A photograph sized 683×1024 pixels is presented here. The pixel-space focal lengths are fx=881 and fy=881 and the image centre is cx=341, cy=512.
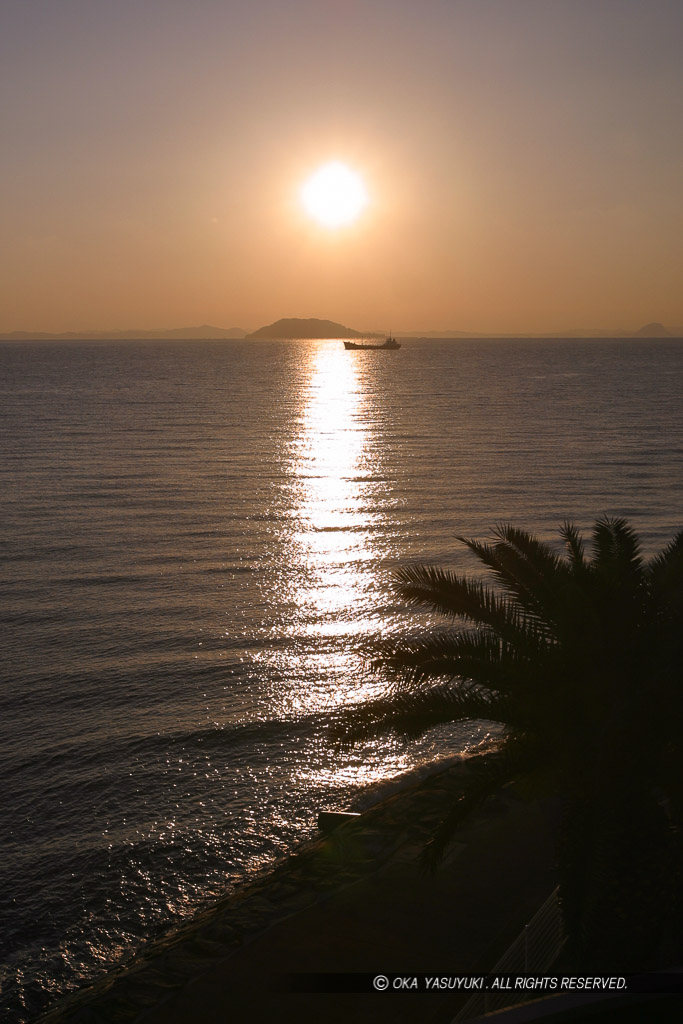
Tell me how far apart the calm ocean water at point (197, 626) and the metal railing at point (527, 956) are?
587cm

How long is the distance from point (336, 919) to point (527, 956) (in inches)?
144

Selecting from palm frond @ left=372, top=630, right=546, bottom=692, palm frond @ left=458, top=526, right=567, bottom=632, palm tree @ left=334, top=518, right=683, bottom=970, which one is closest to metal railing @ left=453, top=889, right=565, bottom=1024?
palm tree @ left=334, top=518, right=683, bottom=970

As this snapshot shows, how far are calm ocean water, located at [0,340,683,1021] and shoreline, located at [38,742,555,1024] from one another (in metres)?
1.07

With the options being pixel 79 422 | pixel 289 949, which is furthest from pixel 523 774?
pixel 79 422

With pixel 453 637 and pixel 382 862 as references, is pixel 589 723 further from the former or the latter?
pixel 382 862

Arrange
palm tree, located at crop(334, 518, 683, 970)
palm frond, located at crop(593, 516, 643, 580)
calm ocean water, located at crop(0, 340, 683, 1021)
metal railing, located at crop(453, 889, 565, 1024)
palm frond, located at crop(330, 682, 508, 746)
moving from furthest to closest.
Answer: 1. calm ocean water, located at crop(0, 340, 683, 1021)
2. palm frond, located at crop(593, 516, 643, 580)
3. palm frond, located at crop(330, 682, 508, 746)
4. metal railing, located at crop(453, 889, 565, 1024)
5. palm tree, located at crop(334, 518, 683, 970)

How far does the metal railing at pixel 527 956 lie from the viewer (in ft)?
29.9

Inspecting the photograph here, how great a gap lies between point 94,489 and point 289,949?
111 ft

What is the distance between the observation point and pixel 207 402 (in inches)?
3730

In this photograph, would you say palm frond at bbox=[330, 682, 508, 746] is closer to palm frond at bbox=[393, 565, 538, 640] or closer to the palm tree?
the palm tree

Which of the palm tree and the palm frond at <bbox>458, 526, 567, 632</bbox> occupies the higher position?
the palm frond at <bbox>458, 526, 567, 632</bbox>

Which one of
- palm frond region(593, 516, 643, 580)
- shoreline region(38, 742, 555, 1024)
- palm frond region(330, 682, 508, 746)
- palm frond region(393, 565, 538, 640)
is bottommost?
shoreline region(38, 742, 555, 1024)

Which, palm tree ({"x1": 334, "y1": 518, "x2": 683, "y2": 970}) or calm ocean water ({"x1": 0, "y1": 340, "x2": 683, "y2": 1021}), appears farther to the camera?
calm ocean water ({"x1": 0, "y1": 340, "x2": 683, "y2": 1021})

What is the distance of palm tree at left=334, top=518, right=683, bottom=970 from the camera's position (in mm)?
8953
